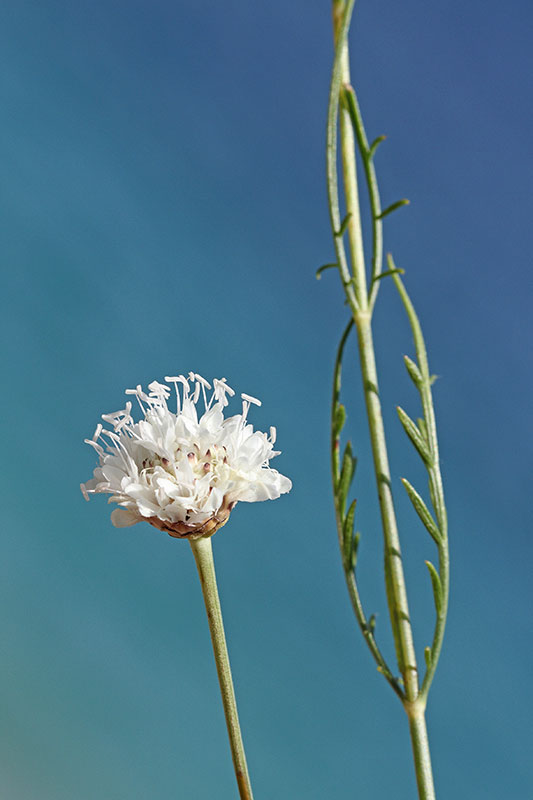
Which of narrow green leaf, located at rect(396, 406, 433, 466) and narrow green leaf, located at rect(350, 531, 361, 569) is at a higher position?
narrow green leaf, located at rect(396, 406, 433, 466)

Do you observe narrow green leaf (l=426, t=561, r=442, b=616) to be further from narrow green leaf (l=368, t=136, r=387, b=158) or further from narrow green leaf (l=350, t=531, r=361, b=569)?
narrow green leaf (l=368, t=136, r=387, b=158)

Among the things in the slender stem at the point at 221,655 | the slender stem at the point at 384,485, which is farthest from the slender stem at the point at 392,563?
the slender stem at the point at 221,655

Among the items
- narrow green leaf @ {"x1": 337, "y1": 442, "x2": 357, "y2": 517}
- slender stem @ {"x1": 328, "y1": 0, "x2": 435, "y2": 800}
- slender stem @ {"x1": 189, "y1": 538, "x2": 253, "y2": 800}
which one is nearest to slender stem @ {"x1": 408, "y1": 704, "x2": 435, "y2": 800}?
slender stem @ {"x1": 328, "y1": 0, "x2": 435, "y2": 800}

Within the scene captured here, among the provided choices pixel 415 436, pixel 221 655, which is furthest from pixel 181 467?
pixel 415 436

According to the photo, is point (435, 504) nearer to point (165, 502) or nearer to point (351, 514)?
point (351, 514)

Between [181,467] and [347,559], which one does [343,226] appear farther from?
[181,467]

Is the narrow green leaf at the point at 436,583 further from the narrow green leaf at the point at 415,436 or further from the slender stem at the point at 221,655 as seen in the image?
the slender stem at the point at 221,655
